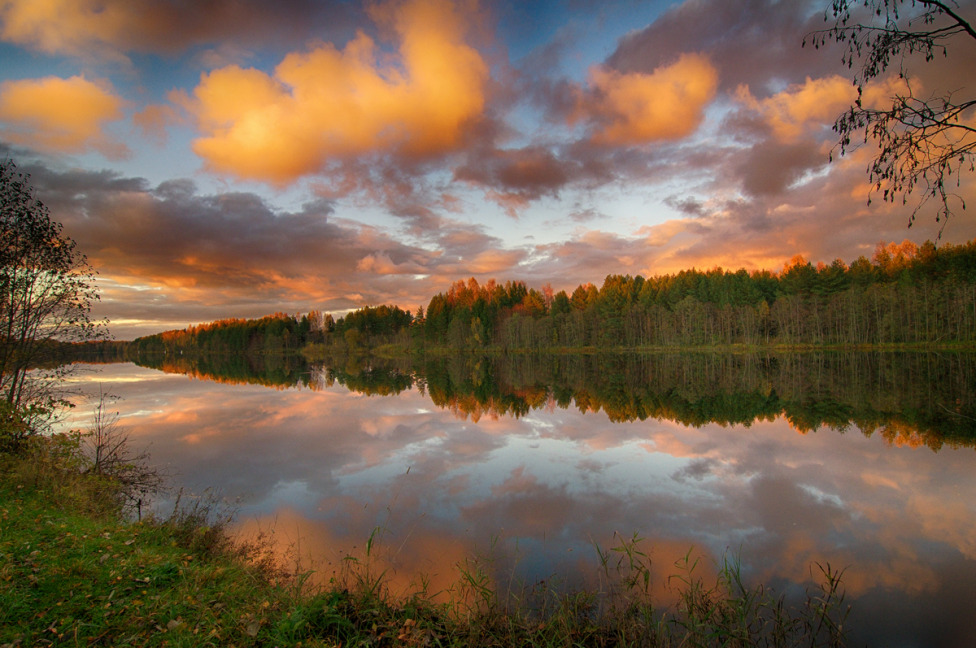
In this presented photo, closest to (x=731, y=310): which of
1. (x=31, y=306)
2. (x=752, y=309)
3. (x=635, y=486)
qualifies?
(x=752, y=309)

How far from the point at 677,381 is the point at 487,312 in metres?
68.5

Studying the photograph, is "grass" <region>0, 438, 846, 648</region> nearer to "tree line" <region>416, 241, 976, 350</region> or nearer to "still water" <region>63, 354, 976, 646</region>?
"still water" <region>63, 354, 976, 646</region>

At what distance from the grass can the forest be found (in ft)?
191

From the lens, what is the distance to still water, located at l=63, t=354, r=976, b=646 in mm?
6461

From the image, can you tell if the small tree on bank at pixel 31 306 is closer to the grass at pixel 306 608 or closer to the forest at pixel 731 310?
the grass at pixel 306 608

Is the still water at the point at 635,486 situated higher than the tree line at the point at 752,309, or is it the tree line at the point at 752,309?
the tree line at the point at 752,309

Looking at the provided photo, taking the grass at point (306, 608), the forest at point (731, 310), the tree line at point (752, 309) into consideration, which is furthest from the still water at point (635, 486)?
the tree line at point (752, 309)

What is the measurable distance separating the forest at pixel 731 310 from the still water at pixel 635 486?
1807 inches

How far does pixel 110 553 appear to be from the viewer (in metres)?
5.79

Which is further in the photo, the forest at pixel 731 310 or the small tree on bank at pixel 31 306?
the forest at pixel 731 310

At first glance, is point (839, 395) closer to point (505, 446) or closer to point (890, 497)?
point (890, 497)

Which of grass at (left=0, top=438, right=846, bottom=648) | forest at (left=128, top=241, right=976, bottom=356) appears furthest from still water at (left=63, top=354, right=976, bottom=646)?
forest at (left=128, top=241, right=976, bottom=356)

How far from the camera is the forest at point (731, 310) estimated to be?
199 feet

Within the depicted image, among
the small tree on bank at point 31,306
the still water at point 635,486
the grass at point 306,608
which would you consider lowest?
the still water at point 635,486
